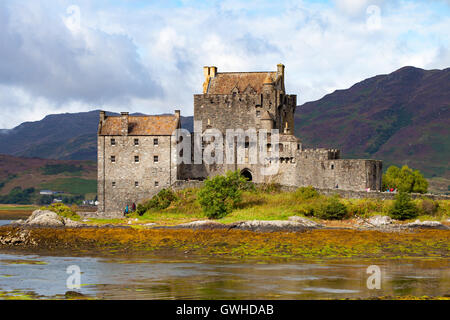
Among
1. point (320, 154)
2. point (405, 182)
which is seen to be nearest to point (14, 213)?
point (320, 154)

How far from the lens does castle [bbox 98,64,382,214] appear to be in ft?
217

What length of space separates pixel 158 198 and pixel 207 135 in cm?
1150

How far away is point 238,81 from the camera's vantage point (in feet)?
249

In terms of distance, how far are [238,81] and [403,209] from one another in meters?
28.9

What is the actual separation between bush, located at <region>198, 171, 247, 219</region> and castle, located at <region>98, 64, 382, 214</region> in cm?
732

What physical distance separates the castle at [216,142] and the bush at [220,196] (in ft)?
24.0

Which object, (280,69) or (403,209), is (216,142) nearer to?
(280,69)

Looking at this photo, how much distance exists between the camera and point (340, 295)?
26.6 m

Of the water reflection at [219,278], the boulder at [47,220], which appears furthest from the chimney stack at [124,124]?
the water reflection at [219,278]

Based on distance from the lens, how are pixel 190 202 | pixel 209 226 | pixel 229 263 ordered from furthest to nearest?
pixel 190 202
pixel 209 226
pixel 229 263

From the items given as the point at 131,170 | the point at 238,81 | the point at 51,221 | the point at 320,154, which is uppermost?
the point at 238,81

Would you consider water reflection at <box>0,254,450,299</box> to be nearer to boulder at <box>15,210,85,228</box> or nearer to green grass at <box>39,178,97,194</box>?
boulder at <box>15,210,85,228</box>
